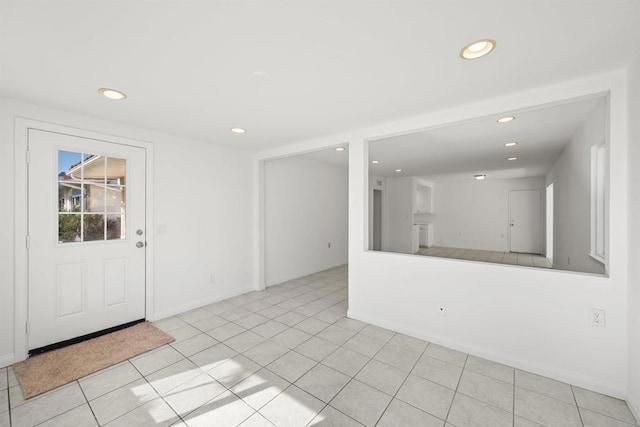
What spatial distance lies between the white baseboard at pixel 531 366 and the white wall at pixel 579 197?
3.43 ft

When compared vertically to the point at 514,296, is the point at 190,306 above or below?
below

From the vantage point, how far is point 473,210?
891cm

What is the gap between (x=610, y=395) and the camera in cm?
195

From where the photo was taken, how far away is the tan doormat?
213 centimetres

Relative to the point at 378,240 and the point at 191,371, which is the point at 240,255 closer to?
the point at 191,371

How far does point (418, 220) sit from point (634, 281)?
8.21m

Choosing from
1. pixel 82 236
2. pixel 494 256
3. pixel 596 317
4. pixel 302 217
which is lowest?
pixel 494 256

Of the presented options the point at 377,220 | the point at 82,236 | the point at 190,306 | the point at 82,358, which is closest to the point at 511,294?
the point at 190,306

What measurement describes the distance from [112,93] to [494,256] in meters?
9.05

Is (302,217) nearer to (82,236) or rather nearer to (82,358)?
(82,236)

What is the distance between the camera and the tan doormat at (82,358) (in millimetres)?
2129

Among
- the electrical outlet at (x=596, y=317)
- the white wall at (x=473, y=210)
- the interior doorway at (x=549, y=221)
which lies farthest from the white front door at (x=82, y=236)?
the interior doorway at (x=549, y=221)

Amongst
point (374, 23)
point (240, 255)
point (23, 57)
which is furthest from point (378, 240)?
point (23, 57)

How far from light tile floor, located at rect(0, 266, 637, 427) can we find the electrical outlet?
515 mm
